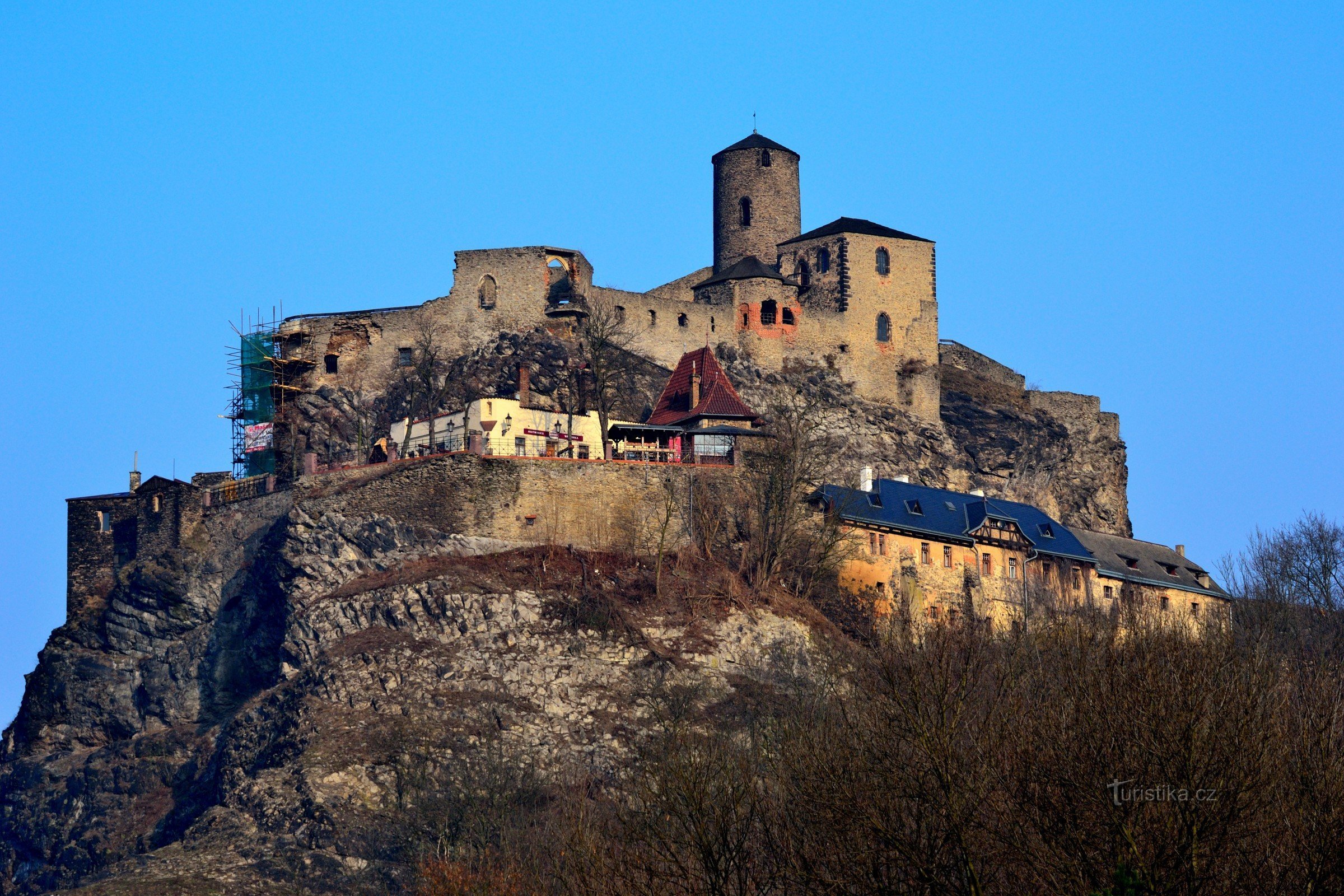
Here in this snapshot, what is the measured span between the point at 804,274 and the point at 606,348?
1111cm

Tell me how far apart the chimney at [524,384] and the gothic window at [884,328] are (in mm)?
15931

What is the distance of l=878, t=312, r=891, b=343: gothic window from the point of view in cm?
7981

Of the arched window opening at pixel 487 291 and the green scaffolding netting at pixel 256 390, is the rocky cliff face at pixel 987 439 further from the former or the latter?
the green scaffolding netting at pixel 256 390

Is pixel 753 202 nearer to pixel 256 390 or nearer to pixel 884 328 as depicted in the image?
pixel 884 328

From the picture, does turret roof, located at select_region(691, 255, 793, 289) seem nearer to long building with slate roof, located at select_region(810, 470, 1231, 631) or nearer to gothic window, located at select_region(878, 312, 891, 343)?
gothic window, located at select_region(878, 312, 891, 343)

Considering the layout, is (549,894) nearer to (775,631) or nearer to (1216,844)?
(1216,844)

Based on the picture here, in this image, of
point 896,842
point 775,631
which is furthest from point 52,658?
point 896,842

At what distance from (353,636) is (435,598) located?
2.60 m

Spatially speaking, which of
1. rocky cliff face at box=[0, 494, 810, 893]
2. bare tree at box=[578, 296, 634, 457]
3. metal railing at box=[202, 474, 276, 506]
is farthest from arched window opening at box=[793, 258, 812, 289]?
rocky cliff face at box=[0, 494, 810, 893]

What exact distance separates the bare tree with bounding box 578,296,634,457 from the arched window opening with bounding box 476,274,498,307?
3.40 metres

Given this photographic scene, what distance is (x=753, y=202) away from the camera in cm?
8362

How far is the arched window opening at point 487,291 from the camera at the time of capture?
242 ft

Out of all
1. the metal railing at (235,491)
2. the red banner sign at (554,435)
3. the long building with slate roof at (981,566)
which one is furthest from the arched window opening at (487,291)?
the long building with slate roof at (981,566)

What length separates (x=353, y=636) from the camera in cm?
5744
